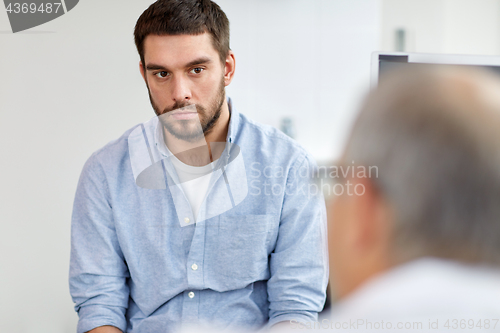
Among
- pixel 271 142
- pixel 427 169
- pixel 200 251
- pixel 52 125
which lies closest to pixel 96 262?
pixel 200 251

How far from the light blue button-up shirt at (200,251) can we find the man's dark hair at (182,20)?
27 cm

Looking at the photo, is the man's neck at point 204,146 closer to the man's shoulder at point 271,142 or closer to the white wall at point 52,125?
the man's shoulder at point 271,142

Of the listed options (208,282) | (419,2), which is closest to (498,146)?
(208,282)

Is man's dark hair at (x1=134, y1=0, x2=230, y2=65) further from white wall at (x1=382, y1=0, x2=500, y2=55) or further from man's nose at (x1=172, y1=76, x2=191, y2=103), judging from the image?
white wall at (x1=382, y1=0, x2=500, y2=55)

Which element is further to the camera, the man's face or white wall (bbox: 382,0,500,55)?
white wall (bbox: 382,0,500,55)

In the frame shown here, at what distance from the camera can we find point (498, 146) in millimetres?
260

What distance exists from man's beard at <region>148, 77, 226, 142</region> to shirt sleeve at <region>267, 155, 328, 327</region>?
0.67 ft

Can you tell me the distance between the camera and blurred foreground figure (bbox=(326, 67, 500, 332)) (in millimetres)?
263

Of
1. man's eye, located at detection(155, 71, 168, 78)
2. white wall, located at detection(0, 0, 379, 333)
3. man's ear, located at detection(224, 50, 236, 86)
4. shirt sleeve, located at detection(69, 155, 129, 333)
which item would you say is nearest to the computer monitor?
man's ear, located at detection(224, 50, 236, 86)

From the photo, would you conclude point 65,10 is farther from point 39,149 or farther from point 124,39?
point 39,149

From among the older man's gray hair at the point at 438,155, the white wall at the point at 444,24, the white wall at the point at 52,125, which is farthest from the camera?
the white wall at the point at 444,24

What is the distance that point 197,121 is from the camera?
0.89 meters

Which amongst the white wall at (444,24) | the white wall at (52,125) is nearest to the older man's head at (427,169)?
the white wall at (52,125)

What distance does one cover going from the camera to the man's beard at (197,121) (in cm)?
88
